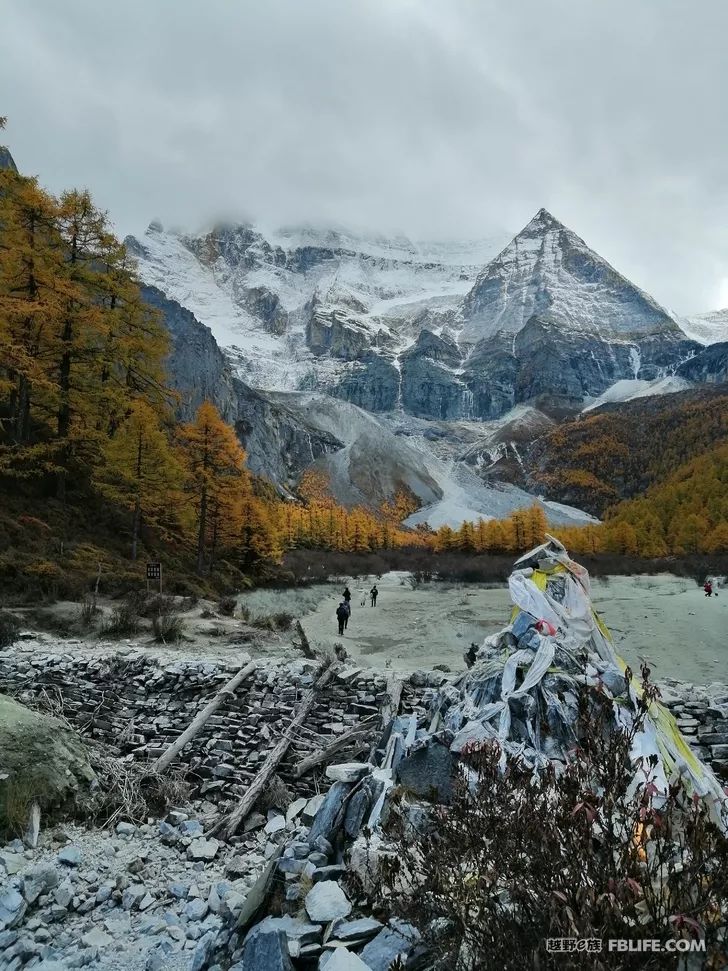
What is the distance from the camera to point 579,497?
146 meters

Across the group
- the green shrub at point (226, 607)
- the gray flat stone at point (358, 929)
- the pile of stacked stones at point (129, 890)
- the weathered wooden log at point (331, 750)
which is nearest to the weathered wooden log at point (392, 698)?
the weathered wooden log at point (331, 750)

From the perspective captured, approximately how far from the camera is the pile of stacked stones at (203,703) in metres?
8.21

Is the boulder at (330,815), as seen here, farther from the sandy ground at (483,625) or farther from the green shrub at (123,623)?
the green shrub at (123,623)

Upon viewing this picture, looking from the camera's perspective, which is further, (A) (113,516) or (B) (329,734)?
(A) (113,516)

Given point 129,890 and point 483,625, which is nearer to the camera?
point 129,890

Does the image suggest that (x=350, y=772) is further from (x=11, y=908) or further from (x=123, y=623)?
(x=123, y=623)

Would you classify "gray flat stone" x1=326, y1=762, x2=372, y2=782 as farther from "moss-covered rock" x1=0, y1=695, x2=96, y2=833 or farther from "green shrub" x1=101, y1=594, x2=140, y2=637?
"green shrub" x1=101, y1=594, x2=140, y2=637

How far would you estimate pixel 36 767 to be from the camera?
6.76 m

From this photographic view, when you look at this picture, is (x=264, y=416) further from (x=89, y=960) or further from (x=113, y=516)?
(x=89, y=960)

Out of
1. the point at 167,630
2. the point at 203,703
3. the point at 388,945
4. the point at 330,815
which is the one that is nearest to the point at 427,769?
the point at 330,815

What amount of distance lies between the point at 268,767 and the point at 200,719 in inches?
69.9

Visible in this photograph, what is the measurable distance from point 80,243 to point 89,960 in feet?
79.3

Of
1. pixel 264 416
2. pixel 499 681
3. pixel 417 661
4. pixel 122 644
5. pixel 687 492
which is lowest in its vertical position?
pixel 417 661

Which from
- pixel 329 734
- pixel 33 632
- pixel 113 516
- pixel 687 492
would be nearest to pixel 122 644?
pixel 33 632
